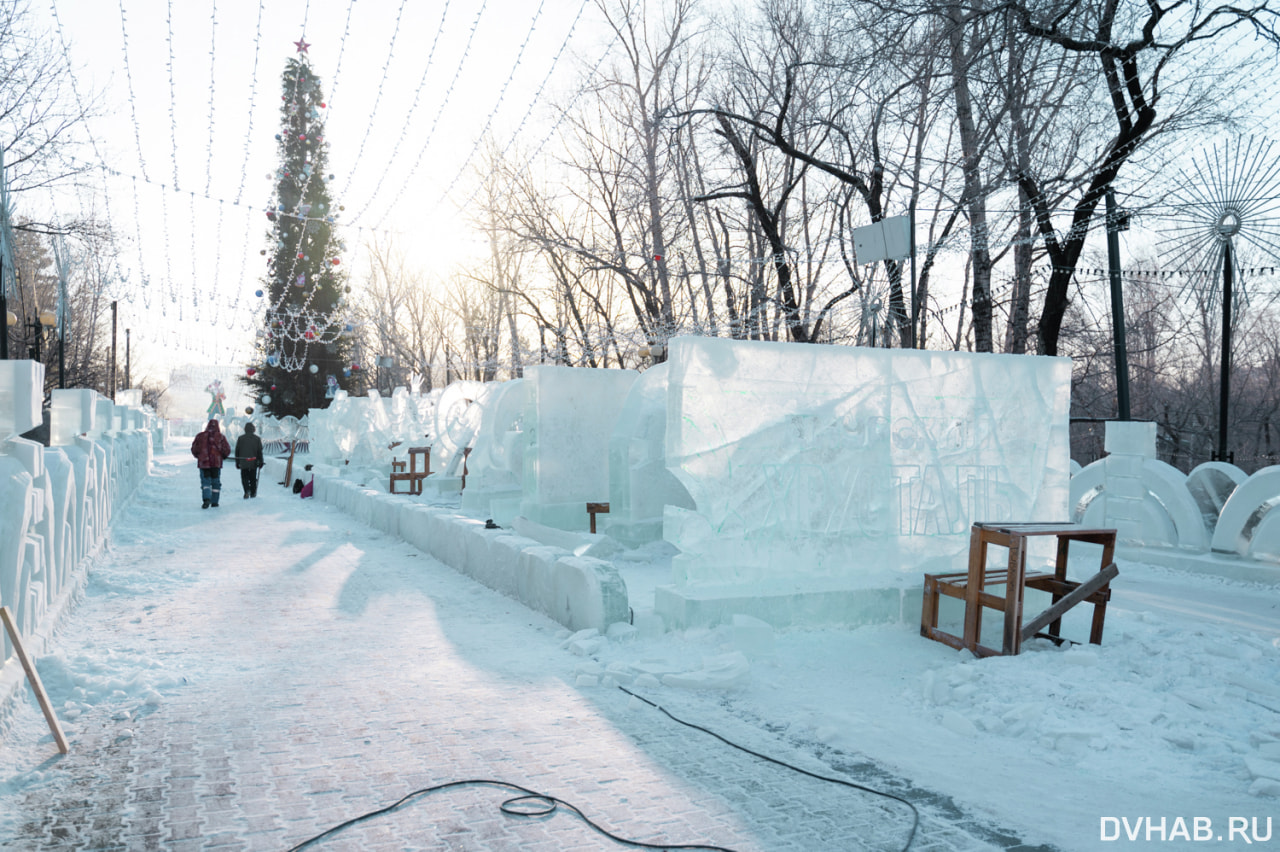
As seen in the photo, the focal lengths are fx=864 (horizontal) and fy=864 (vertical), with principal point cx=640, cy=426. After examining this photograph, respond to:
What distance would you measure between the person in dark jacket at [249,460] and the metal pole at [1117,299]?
16680 mm

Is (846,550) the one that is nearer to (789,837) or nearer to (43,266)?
(789,837)

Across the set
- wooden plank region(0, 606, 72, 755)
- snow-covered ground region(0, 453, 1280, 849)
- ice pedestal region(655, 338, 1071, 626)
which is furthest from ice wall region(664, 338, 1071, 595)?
wooden plank region(0, 606, 72, 755)

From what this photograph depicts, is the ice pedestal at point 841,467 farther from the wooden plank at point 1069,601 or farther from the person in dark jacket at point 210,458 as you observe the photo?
the person in dark jacket at point 210,458

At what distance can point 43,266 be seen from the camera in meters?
39.2

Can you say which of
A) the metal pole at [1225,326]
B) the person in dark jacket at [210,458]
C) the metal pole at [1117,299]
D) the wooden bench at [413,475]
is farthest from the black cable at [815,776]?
the wooden bench at [413,475]

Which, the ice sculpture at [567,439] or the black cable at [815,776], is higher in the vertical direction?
the ice sculpture at [567,439]

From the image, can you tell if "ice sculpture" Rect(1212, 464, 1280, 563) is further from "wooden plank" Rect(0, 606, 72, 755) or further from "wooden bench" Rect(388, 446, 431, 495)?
"wooden bench" Rect(388, 446, 431, 495)

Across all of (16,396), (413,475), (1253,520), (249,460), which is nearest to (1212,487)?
A: (1253,520)

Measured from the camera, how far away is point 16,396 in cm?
601

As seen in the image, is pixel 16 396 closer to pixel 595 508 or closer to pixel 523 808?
pixel 523 808

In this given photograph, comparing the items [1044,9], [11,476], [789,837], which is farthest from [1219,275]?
[11,476]

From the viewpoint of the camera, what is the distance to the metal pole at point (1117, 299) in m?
12.2

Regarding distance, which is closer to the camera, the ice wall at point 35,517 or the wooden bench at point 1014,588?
the ice wall at point 35,517

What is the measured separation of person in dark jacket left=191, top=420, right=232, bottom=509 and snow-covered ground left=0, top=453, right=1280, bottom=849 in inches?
→ 366
